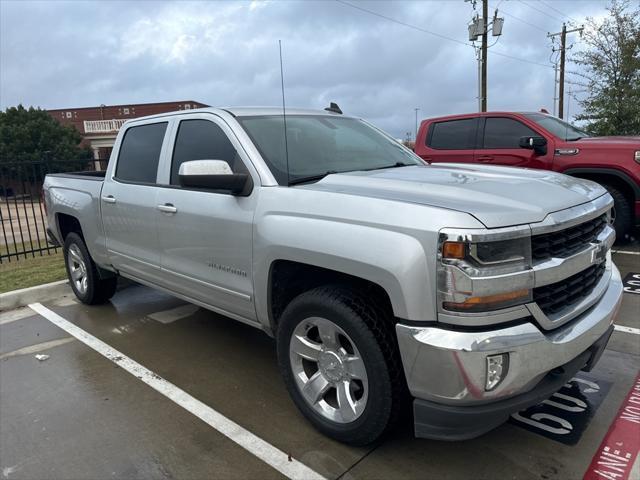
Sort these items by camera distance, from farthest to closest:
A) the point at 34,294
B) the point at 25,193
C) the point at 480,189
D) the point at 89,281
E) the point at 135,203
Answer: the point at 25,193, the point at 34,294, the point at 89,281, the point at 135,203, the point at 480,189

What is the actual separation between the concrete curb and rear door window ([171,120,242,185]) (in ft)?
10.6

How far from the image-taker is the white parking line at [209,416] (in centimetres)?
260

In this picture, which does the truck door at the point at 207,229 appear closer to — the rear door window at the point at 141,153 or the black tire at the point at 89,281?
the rear door window at the point at 141,153

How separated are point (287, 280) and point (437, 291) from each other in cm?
110

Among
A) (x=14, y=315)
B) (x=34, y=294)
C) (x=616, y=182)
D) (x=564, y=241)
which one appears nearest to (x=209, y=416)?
(x=564, y=241)

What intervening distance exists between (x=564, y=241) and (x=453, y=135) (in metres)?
6.19

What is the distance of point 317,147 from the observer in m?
3.42

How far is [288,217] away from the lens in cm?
277

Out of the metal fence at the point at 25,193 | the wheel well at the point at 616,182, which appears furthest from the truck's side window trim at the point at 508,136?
the metal fence at the point at 25,193

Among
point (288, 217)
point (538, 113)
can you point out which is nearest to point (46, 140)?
point (538, 113)

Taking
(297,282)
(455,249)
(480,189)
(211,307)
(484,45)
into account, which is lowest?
(211,307)

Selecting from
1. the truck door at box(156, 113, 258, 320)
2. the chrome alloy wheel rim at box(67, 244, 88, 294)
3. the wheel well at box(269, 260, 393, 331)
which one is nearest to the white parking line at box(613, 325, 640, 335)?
the wheel well at box(269, 260, 393, 331)

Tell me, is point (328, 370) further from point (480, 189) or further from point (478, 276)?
point (480, 189)

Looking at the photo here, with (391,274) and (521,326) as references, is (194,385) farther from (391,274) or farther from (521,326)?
(521,326)
